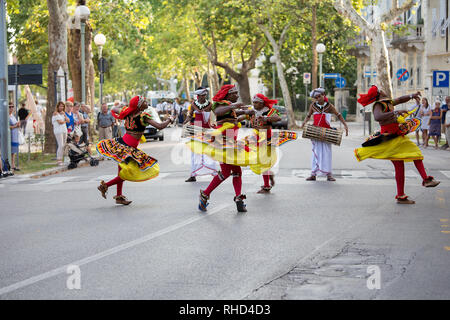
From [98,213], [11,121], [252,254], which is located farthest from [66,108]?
[252,254]

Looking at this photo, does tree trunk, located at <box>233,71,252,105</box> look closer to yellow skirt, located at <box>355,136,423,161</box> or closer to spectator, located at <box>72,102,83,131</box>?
spectator, located at <box>72,102,83,131</box>

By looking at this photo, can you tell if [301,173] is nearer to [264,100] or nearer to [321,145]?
[321,145]

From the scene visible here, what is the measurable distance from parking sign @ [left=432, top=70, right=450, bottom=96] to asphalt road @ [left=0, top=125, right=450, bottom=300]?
46.6ft

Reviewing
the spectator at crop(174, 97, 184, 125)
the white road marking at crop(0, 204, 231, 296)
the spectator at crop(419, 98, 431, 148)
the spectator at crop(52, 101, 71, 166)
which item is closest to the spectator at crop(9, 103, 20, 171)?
the spectator at crop(52, 101, 71, 166)

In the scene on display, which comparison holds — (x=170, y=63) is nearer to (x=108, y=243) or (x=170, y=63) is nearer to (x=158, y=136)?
(x=158, y=136)

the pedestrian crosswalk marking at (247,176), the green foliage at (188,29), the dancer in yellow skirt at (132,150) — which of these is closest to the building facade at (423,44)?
the green foliage at (188,29)

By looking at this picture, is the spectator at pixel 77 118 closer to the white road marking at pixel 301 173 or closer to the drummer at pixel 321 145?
the white road marking at pixel 301 173

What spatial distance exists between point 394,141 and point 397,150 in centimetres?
17

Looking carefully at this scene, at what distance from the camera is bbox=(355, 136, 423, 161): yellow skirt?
1228 centimetres

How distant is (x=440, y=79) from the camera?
29328 mm

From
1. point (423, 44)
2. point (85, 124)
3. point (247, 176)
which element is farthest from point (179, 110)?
point (247, 176)

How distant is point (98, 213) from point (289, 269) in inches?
203

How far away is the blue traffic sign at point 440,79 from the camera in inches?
1152

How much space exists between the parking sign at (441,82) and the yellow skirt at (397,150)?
57.6 ft
